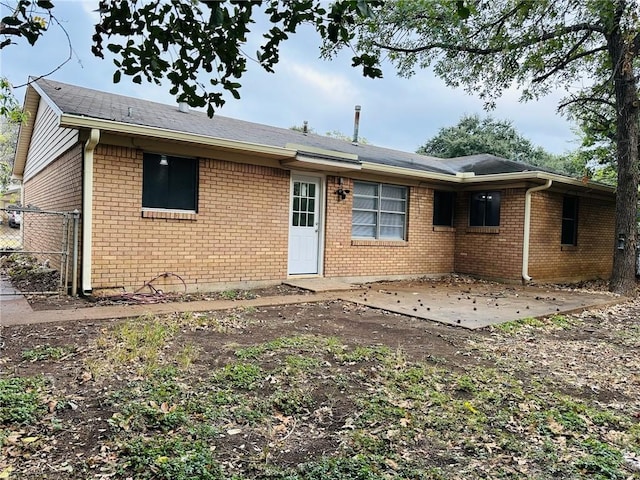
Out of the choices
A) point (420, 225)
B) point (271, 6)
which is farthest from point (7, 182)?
point (271, 6)

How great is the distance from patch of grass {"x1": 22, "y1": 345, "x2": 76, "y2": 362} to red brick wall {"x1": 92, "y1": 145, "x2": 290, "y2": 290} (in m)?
2.75

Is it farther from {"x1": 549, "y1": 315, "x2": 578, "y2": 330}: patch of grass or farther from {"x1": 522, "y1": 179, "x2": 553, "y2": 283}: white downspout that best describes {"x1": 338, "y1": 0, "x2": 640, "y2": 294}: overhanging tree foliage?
{"x1": 549, "y1": 315, "x2": 578, "y2": 330}: patch of grass

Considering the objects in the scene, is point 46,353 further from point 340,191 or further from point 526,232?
point 526,232

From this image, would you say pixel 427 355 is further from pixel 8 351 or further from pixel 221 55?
pixel 8 351

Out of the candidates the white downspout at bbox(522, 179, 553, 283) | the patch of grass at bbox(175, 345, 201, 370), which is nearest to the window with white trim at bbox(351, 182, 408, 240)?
the white downspout at bbox(522, 179, 553, 283)

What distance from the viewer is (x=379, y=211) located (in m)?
10.3

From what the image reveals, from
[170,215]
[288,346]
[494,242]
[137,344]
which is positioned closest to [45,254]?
[170,215]

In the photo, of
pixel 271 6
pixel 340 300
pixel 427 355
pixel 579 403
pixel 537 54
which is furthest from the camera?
pixel 537 54

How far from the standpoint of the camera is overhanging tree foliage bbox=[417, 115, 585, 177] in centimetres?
2850

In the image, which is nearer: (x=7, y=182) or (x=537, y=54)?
(x=537, y=54)

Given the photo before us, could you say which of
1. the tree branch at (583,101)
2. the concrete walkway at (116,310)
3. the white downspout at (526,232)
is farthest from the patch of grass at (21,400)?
the tree branch at (583,101)

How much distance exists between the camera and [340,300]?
755cm

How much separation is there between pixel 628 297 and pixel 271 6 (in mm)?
10062

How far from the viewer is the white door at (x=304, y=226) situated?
29.7ft
